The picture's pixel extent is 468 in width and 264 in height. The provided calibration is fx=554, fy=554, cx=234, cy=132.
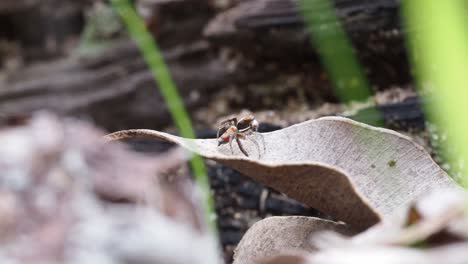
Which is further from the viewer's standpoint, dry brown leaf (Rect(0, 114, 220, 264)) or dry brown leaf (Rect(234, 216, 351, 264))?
dry brown leaf (Rect(234, 216, 351, 264))

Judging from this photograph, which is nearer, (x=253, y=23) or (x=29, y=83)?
(x=253, y=23)

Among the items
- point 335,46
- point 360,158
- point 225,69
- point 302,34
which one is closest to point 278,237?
point 360,158

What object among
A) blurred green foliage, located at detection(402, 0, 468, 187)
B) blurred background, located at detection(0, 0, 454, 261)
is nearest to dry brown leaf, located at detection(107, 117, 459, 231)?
blurred green foliage, located at detection(402, 0, 468, 187)

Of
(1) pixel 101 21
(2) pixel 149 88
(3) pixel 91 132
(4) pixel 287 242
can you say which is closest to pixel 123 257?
(3) pixel 91 132

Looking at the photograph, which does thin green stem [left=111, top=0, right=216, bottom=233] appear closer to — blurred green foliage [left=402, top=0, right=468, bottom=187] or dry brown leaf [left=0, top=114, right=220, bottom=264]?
dry brown leaf [left=0, top=114, right=220, bottom=264]

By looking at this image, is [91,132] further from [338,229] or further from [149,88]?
[149,88]

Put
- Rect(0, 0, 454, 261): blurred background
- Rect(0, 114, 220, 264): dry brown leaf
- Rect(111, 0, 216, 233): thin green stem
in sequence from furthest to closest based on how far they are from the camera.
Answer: Rect(0, 0, 454, 261): blurred background
Rect(111, 0, 216, 233): thin green stem
Rect(0, 114, 220, 264): dry brown leaf
